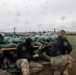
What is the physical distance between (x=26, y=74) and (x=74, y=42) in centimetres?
547

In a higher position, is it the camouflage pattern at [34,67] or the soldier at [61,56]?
the soldier at [61,56]

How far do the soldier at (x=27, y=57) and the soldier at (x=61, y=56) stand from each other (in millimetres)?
618

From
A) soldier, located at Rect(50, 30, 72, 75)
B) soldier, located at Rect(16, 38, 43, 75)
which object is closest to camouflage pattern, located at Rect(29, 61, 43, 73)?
soldier, located at Rect(16, 38, 43, 75)

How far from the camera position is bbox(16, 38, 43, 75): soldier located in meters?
9.71

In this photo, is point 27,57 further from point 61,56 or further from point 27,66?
point 61,56

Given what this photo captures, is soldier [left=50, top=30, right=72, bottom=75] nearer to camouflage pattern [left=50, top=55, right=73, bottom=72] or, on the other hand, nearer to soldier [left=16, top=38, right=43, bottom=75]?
camouflage pattern [left=50, top=55, right=73, bottom=72]

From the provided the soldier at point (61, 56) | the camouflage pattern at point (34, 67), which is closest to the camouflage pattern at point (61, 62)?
the soldier at point (61, 56)

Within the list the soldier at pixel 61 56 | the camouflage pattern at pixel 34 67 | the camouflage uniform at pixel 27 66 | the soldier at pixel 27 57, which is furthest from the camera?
the camouflage pattern at pixel 34 67

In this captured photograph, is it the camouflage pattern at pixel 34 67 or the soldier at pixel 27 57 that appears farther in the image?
the camouflage pattern at pixel 34 67

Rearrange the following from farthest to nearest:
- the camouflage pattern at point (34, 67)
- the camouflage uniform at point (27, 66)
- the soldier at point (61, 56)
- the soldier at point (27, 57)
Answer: the camouflage pattern at point (34, 67) < the soldier at point (61, 56) < the soldier at point (27, 57) < the camouflage uniform at point (27, 66)

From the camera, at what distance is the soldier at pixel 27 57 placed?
971cm

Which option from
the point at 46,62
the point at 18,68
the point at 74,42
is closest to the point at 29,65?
the point at 18,68

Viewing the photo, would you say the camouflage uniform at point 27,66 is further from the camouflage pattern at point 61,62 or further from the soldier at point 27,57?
the camouflage pattern at point 61,62

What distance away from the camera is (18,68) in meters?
9.95
